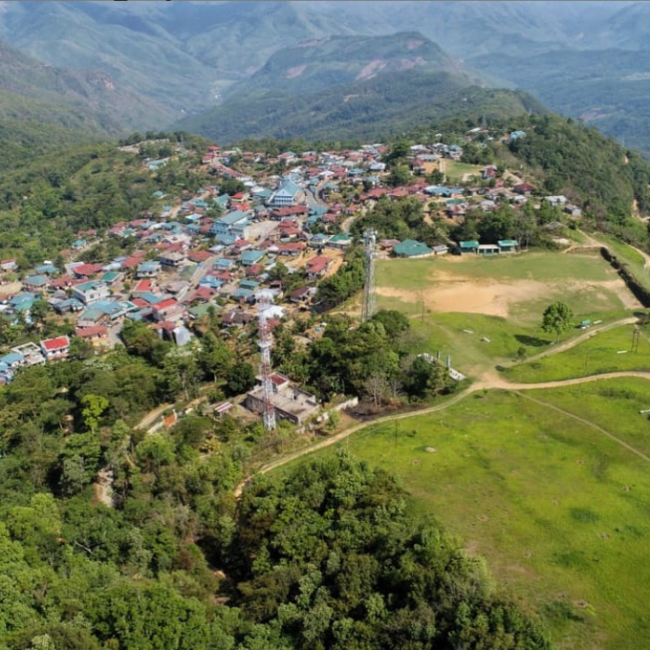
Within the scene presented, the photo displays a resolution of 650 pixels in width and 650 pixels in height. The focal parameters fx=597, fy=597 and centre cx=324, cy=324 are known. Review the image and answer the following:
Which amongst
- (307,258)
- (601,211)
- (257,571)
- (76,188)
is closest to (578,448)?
(257,571)

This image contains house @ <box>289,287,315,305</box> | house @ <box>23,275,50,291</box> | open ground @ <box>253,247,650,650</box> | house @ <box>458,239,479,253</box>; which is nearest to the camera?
open ground @ <box>253,247,650,650</box>

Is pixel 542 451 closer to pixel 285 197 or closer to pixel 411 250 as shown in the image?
pixel 411 250

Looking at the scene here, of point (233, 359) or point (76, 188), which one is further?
point (76, 188)

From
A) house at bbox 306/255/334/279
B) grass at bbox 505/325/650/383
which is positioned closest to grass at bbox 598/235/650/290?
A: grass at bbox 505/325/650/383

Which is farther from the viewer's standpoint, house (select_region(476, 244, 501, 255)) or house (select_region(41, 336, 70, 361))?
house (select_region(476, 244, 501, 255))

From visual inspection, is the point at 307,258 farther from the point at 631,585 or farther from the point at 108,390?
the point at 631,585

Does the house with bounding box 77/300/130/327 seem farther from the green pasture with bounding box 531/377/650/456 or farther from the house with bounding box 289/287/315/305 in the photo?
the green pasture with bounding box 531/377/650/456

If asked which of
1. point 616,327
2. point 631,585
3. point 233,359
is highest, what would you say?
point 631,585
